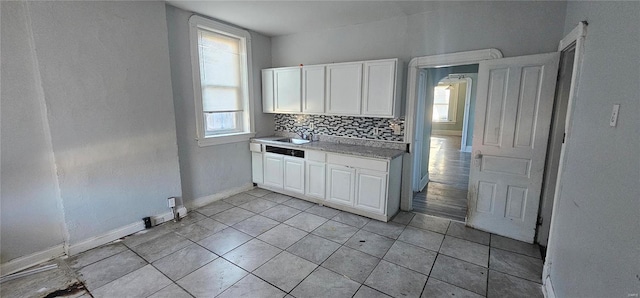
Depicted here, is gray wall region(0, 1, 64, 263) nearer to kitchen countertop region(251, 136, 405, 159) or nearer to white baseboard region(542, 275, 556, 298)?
kitchen countertop region(251, 136, 405, 159)

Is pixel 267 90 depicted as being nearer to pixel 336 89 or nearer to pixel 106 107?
pixel 336 89

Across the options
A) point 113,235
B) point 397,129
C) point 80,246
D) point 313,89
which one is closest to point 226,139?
point 313,89

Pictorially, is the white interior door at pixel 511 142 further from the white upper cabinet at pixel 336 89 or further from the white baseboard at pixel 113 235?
the white baseboard at pixel 113 235

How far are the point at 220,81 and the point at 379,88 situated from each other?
7.49ft

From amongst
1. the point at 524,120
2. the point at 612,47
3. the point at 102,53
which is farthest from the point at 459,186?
the point at 102,53

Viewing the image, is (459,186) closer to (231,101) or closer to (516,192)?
(516,192)

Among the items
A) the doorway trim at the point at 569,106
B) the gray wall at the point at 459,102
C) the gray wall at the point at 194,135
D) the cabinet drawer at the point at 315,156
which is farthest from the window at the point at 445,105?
the doorway trim at the point at 569,106

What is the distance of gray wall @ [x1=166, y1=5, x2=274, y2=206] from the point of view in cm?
330

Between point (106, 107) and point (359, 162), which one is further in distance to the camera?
point (359, 162)

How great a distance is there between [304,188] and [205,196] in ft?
4.70

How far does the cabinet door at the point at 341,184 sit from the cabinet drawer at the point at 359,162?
0.07 metres

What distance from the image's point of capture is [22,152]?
2275 mm

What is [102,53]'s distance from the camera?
259cm

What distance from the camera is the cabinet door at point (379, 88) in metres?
3.27
